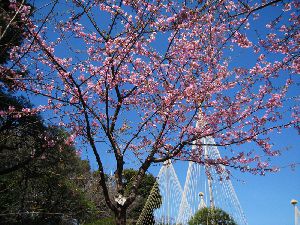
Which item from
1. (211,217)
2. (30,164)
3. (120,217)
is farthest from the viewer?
(211,217)

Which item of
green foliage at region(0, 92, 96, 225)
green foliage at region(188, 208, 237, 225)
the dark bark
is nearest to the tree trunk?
the dark bark

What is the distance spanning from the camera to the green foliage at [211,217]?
1055 centimetres

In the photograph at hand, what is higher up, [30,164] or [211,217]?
[30,164]

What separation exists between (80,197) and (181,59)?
8882 millimetres

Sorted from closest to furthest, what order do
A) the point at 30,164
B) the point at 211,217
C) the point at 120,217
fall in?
the point at 120,217 → the point at 30,164 → the point at 211,217

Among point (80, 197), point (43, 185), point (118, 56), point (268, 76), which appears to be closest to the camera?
point (118, 56)

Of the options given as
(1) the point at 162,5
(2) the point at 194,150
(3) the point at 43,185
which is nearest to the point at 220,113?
(2) the point at 194,150

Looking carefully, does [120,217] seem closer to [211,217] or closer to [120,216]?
[120,216]

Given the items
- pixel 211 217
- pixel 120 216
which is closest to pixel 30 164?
pixel 120 216

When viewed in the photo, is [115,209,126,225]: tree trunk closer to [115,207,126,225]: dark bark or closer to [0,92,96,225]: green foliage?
[115,207,126,225]: dark bark

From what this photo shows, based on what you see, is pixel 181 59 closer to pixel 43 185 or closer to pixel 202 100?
pixel 202 100

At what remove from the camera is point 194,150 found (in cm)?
655

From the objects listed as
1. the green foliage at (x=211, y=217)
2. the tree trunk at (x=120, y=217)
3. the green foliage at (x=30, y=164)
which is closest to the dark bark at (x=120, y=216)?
the tree trunk at (x=120, y=217)

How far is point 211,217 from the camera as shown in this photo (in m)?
10.7
